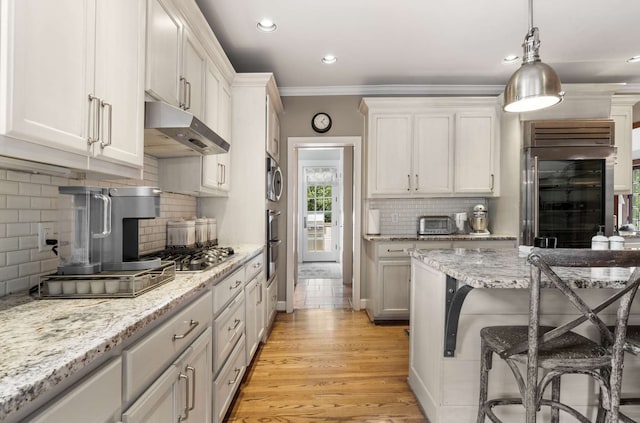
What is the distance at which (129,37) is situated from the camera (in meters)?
1.43

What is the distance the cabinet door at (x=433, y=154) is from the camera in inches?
147

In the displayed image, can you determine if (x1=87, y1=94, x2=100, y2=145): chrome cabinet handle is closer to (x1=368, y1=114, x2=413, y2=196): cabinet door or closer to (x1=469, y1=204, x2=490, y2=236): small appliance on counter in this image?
(x1=368, y1=114, x2=413, y2=196): cabinet door

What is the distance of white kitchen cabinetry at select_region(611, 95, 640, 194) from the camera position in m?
3.66

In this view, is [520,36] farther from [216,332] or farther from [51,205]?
[51,205]

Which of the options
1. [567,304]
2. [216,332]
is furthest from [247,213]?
[567,304]

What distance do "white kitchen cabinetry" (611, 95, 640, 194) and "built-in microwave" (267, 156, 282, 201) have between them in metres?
3.70

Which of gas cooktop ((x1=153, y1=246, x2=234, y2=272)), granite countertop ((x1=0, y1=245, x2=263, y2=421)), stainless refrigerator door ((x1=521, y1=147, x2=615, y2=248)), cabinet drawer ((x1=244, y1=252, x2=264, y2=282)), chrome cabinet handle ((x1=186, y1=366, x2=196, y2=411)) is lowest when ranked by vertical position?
chrome cabinet handle ((x1=186, y1=366, x2=196, y2=411))

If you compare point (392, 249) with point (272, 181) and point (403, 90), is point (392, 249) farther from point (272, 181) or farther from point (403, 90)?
point (403, 90)

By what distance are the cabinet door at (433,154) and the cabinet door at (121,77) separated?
9.61 feet

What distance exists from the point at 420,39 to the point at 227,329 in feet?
9.16

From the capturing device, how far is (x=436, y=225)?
12.7 feet

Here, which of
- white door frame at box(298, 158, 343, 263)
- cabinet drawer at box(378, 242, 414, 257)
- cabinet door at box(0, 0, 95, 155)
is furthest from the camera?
white door frame at box(298, 158, 343, 263)

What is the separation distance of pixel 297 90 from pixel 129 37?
9.03 feet

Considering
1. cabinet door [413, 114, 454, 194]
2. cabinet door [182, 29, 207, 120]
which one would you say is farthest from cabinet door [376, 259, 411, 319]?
cabinet door [182, 29, 207, 120]
